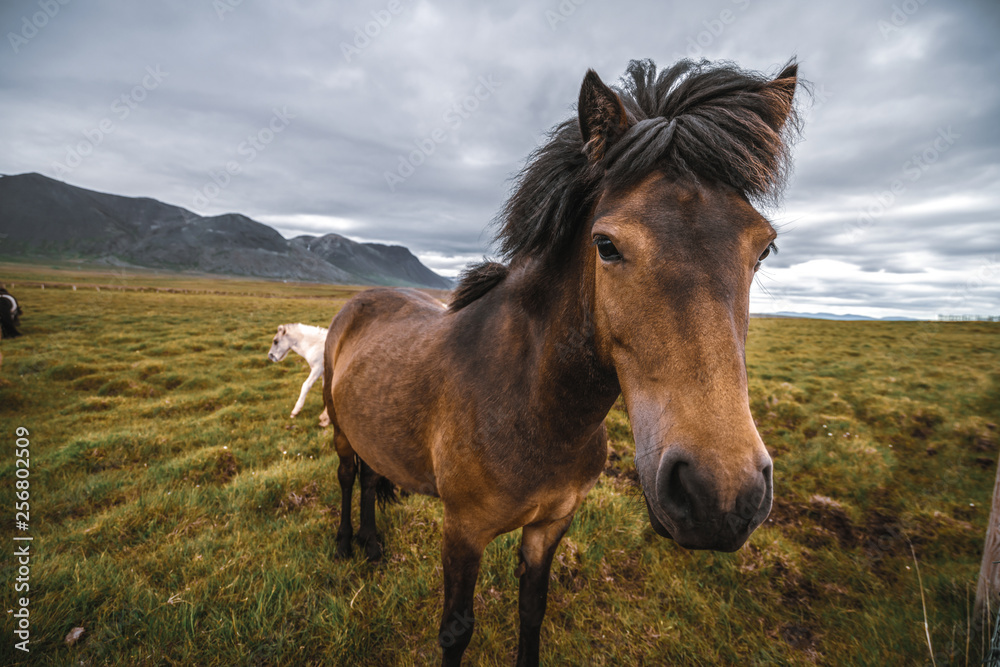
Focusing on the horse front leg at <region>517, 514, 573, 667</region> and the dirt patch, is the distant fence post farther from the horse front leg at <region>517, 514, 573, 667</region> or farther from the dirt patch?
the dirt patch

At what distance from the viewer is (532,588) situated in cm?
276

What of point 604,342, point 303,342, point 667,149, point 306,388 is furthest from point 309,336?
point 667,149

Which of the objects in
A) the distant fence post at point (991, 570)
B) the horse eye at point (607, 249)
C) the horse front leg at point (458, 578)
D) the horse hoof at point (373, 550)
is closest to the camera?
the horse eye at point (607, 249)

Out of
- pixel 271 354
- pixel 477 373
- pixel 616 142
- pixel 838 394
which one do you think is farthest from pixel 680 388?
pixel 271 354

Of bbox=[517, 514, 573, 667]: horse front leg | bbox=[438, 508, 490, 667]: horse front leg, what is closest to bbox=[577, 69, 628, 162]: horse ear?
bbox=[438, 508, 490, 667]: horse front leg

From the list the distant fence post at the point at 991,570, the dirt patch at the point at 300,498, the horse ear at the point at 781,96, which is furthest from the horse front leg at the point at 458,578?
the distant fence post at the point at 991,570

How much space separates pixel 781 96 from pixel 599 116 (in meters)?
1.00

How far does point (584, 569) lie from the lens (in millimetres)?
3771

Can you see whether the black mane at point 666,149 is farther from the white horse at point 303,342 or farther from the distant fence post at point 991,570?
the white horse at point 303,342

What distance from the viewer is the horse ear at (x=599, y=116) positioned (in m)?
1.69

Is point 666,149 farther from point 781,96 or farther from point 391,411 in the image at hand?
point 391,411

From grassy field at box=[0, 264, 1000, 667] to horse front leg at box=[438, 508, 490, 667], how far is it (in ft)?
2.40

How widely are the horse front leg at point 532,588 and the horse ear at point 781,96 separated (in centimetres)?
277

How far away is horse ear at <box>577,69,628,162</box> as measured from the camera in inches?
66.4
